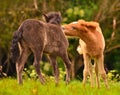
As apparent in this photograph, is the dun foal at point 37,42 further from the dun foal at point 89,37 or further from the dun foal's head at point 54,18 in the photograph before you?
the dun foal's head at point 54,18

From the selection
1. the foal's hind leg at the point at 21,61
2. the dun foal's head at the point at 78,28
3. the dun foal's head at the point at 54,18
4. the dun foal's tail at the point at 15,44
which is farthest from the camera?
the dun foal's head at the point at 54,18

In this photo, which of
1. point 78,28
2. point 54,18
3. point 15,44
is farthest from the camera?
point 54,18

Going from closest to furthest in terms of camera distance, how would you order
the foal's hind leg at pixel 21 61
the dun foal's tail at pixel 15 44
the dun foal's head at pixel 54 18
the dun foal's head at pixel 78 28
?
the dun foal's tail at pixel 15 44
the foal's hind leg at pixel 21 61
the dun foal's head at pixel 78 28
the dun foal's head at pixel 54 18

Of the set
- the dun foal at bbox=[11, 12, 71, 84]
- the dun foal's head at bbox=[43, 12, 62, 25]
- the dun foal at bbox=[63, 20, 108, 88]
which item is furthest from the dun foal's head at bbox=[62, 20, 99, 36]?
the dun foal's head at bbox=[43, 12, 62, 25]

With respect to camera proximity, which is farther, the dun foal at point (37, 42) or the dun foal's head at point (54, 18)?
the dun foal's head at point (54, 18)

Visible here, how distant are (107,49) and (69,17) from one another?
2.82m

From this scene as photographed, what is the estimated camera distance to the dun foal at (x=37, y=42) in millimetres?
11812

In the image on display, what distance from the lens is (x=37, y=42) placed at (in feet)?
38.7

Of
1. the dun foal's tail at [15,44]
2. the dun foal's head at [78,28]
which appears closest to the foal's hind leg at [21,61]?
the dun foal's tail at [15,44]

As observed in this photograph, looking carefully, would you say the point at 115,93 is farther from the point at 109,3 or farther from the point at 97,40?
the point at 109,3

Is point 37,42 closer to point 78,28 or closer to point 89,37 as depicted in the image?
point 78,28

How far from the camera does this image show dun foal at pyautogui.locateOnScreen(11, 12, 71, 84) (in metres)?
11.8

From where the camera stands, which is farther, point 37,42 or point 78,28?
point 78,28

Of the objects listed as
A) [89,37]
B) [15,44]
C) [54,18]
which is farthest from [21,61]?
[89,37]
